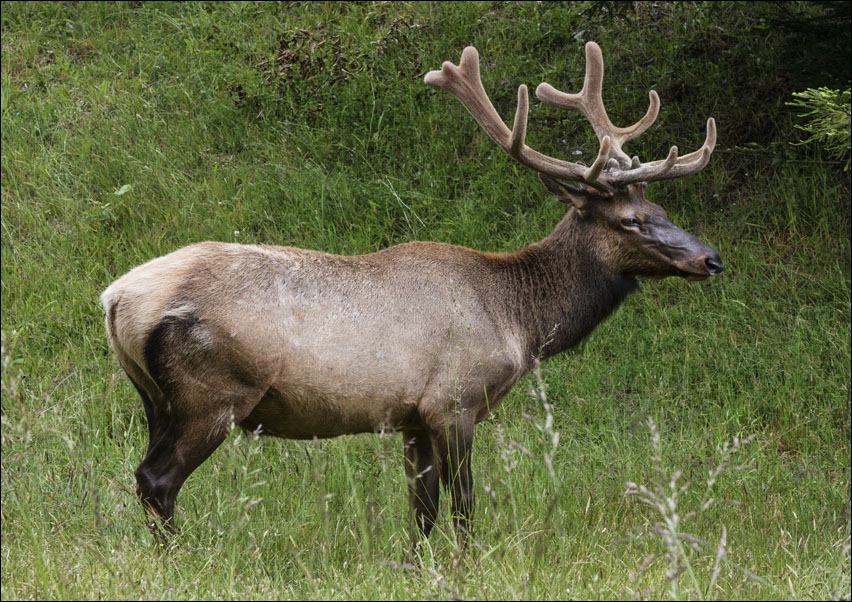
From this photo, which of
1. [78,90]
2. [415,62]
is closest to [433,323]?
[415,62]

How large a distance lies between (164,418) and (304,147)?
16.1 ft

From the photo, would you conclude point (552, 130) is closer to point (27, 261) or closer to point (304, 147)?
point (304, 147)

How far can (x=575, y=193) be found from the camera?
6.20 meters

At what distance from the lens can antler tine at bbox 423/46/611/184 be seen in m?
6.13

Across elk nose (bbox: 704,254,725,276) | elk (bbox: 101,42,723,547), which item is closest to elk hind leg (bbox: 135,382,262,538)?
elk (bbox: 101,42,723,547)

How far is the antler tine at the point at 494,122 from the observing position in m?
6.13

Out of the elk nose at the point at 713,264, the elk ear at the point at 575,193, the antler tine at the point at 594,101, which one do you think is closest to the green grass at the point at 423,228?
the elk nose at the point at 713,264

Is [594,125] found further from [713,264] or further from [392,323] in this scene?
[392,323]

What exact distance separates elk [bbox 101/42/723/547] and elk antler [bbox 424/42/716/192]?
0.04 feet

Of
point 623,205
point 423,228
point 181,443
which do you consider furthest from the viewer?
point 423,228

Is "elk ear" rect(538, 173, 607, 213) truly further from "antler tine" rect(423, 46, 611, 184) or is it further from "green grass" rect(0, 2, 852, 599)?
"green grass" rect(0, 2, 852, 599)

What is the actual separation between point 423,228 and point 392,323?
3.46m

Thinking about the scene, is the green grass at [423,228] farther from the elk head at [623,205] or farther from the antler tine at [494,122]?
the antler tine at [494,122]

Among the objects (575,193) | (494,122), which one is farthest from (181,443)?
(494,122)
